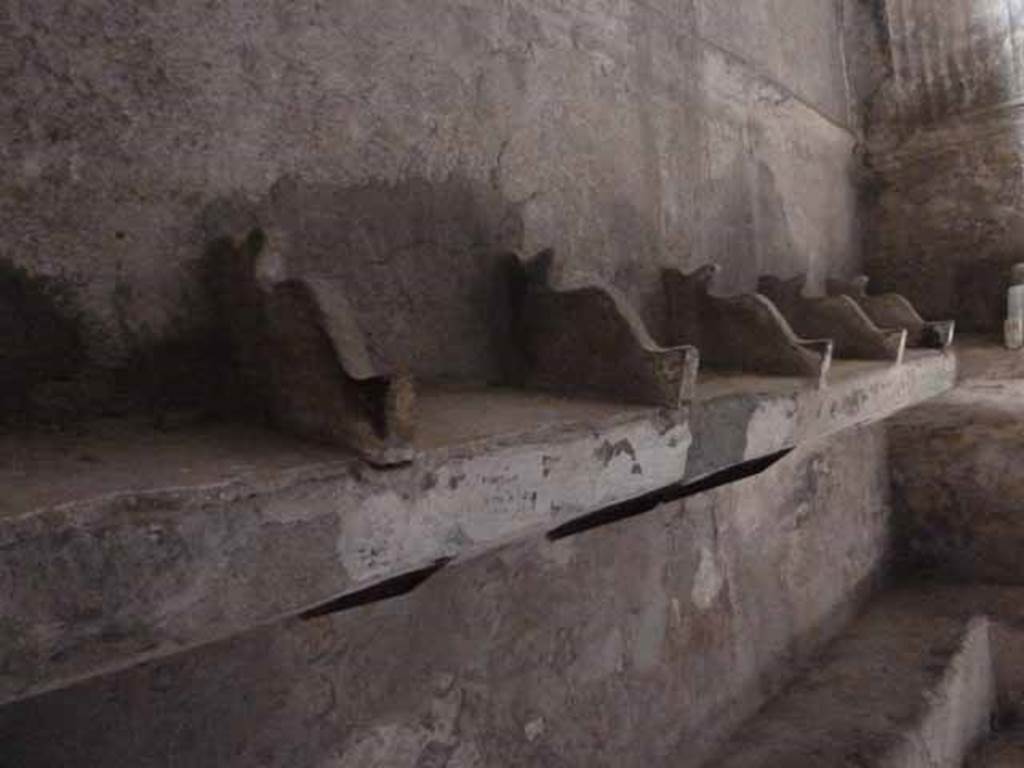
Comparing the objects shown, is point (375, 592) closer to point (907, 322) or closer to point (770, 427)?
point (770, 427)

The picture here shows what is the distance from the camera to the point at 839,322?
2.42 metres

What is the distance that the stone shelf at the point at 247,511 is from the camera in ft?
2.43

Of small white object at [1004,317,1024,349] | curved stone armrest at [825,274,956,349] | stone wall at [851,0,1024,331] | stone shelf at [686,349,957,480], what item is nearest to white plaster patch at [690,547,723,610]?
stone shelf at [686,349,957,480]

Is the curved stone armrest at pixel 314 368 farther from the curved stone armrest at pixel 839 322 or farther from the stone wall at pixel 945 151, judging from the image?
the stone wall at pixel 945 151

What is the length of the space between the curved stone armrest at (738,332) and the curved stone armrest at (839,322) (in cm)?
33

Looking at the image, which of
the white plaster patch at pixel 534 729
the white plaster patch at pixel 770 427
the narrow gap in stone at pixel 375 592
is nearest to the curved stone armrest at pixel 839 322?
the white plaster patch at pixel 770 427

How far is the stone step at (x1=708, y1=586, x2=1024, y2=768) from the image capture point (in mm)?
2443

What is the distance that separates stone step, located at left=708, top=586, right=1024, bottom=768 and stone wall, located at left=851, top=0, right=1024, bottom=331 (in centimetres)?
116

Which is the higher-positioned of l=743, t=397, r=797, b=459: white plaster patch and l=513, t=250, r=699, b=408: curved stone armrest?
l=513, t=250, r=699, b=408: curved stone armrest

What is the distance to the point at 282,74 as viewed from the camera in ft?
4.60

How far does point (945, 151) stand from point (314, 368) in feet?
11.4

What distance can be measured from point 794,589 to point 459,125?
206 cm

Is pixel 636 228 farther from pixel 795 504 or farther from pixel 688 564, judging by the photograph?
pixel 795 504

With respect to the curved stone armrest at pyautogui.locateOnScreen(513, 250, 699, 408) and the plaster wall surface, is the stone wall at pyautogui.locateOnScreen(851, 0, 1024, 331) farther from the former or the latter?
the curved stone armrest at pyautogui.locateOnScreen(513, 250, 699, 408)
